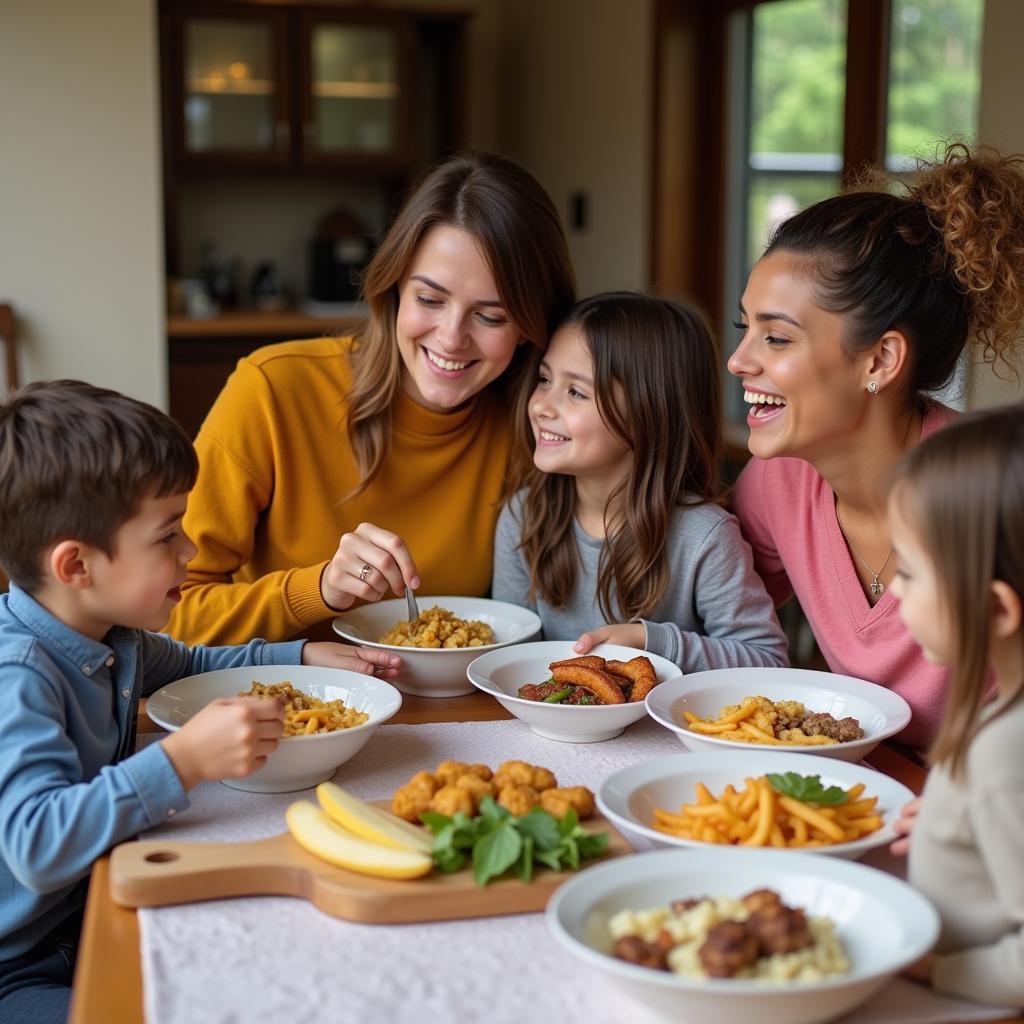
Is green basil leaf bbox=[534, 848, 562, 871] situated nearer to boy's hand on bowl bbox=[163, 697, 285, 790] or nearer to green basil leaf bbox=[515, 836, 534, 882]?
green basil leaf bbox=[515, 836, 534, 882]

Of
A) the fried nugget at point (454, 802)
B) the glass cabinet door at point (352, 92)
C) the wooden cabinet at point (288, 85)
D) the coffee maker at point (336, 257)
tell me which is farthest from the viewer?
the coffee maker at point (336, 257)

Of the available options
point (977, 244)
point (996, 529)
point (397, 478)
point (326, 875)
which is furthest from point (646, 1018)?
point (397, 478)

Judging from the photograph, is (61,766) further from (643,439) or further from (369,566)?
(643,439)

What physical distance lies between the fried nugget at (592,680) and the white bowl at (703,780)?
194 millimetres

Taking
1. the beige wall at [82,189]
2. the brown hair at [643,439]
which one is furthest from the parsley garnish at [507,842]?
the beige wall at [82,189]

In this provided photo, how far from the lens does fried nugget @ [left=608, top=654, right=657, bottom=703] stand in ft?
5.28

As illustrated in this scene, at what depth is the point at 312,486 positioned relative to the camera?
2107mm

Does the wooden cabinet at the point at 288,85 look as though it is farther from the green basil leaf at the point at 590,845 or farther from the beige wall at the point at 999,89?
the green basil leaf at the point at 590,845

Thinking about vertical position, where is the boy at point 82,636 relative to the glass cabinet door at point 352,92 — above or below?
below

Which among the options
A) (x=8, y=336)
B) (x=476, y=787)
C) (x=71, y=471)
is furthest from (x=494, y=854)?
(x=8, y=336)

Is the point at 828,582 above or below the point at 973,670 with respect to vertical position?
below

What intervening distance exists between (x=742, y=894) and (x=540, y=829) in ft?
0.61

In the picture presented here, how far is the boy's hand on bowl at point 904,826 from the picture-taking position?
118 cm

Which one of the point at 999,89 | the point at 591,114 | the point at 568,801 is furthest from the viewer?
the point at 591,114
